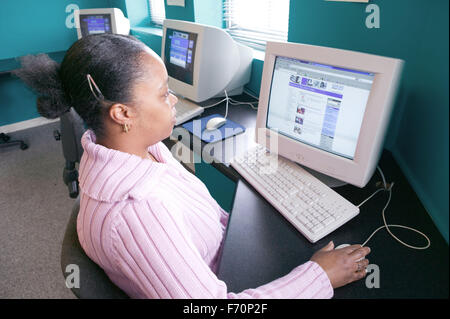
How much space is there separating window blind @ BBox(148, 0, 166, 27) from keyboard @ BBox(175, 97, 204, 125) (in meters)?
1.98

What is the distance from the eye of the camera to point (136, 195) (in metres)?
0.59

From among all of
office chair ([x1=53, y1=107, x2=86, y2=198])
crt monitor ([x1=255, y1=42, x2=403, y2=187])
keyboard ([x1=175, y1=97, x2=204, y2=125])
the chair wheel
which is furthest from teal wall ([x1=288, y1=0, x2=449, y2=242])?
the chair wheel

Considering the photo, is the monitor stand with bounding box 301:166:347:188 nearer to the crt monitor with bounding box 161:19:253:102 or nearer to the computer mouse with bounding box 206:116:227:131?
the computer mouse with bounding box 206:116:227:131

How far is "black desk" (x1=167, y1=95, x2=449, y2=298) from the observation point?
2.09ft

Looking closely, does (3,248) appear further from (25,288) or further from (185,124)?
(185,124)

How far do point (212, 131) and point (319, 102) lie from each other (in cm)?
62

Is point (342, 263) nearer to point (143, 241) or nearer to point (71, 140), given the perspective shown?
point (143, 241)

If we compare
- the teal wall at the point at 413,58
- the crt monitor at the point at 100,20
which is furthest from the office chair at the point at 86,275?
the crt monitor at the point at 100,20

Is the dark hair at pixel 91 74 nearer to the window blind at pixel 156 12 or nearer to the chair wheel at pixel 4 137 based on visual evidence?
the window blind at pixel 156 12

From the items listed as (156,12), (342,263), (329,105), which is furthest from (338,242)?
(156,12)

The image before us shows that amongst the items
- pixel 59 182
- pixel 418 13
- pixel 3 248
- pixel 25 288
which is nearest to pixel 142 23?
pixel 59 182

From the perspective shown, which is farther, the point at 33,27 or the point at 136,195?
the point at 33,27

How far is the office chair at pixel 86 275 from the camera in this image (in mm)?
557

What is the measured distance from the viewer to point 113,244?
22.5 inches
